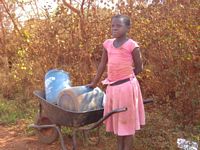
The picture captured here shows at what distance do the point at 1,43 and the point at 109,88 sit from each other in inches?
218

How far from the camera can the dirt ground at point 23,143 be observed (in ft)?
18.2

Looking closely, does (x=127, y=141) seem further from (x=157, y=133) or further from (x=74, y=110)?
(x=157, y=133)

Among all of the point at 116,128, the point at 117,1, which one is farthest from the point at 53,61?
the point at 116,128

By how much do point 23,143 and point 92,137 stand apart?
1024mm

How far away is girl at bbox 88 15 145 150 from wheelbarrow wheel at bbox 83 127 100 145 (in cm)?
119

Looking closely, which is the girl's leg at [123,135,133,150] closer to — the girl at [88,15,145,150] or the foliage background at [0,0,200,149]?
the girl at [88,15,145,150]

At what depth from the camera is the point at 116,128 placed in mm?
4402

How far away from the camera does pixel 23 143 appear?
5.89m

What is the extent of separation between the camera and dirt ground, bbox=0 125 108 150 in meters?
5.56

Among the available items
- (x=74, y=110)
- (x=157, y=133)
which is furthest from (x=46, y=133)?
(x=157, y=133)

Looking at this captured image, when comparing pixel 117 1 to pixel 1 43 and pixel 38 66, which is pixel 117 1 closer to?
pixel 38 66

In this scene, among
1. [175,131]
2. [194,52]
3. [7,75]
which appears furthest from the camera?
[7,75]

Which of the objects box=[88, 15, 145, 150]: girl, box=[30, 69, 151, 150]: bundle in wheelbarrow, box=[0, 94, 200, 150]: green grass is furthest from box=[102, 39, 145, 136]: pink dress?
box=[0, 94, 200, 150]: green grass

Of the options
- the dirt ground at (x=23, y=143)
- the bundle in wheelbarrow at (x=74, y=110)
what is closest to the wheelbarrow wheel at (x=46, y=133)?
the dirt ground at (x=23, y=143)
